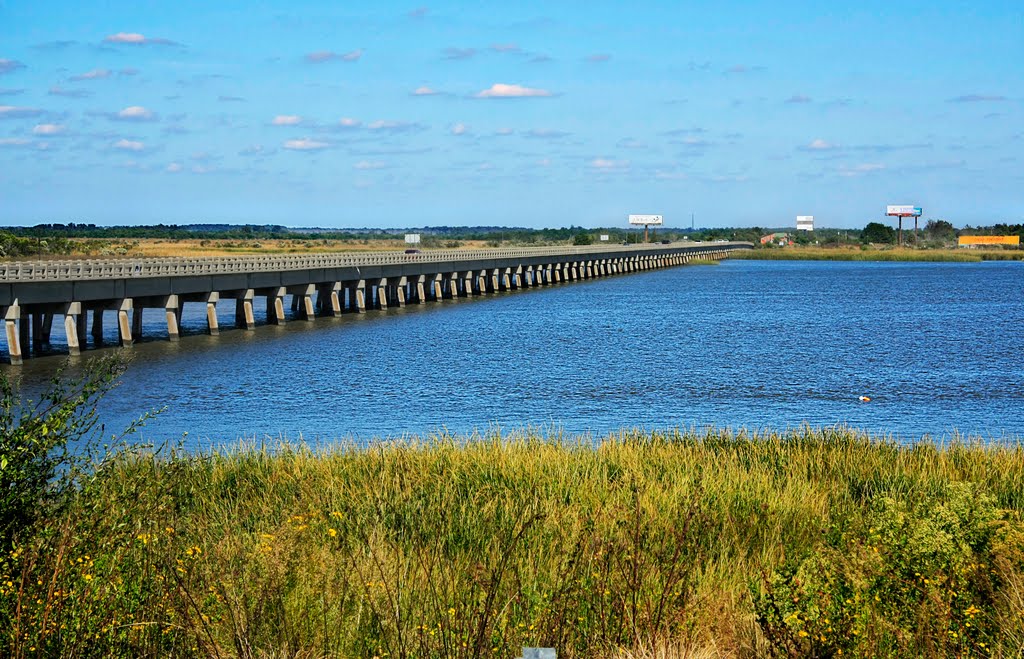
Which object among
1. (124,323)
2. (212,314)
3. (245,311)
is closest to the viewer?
(124,323)

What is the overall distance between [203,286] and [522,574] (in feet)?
141

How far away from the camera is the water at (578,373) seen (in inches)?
1096

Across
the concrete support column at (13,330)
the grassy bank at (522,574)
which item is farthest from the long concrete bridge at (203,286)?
the grassy bank at (522,574)

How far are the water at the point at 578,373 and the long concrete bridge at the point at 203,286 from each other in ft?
5.20

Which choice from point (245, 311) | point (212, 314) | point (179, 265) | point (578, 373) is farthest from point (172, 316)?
point (578, 373)

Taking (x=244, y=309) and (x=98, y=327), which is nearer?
(x=98, y=327)

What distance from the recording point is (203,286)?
50031mm

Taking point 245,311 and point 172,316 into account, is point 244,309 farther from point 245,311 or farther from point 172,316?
point 172,316

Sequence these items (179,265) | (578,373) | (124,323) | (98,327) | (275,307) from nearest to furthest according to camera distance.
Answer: (578,373), (124,323), (98,327), (179,265), (275,307)

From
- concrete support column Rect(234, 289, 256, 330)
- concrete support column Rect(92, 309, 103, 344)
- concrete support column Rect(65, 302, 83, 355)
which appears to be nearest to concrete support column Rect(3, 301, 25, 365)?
concrete support column Rect(65, 302, 83, 355)

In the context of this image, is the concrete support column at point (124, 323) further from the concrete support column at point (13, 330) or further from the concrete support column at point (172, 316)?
the concrete support column at point (13, 330)

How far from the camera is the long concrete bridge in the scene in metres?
40.6

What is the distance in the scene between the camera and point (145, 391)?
32.8 m

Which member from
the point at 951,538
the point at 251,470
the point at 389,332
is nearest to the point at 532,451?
the point at 251,470
